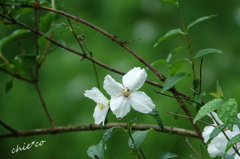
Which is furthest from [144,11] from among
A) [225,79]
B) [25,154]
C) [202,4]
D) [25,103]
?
[25,154]

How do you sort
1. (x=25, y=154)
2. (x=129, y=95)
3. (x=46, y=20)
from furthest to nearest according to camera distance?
(x=25, y=154), (x=46, y=20), (x=129, y=95)

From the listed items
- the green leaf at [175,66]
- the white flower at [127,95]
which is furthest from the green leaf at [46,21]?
the white flower at [127,95]

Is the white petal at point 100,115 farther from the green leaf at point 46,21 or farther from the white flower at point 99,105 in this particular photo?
the green leaf at point 46,21

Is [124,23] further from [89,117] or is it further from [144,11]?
[89,117]

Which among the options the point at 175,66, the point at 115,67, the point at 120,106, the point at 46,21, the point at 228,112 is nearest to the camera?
the point at 228,112

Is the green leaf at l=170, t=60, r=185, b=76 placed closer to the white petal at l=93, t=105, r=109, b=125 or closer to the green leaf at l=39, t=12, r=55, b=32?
the white petal at l=93, t=105, r=109, b=125

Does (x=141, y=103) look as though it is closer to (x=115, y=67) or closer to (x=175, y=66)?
(x=175, y=66)

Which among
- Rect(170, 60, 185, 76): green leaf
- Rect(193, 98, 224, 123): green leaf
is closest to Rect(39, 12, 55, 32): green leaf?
Rect(170, 60, 185, 76): green leaf

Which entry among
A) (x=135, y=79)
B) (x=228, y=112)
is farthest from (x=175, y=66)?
(x=228, y=112)
